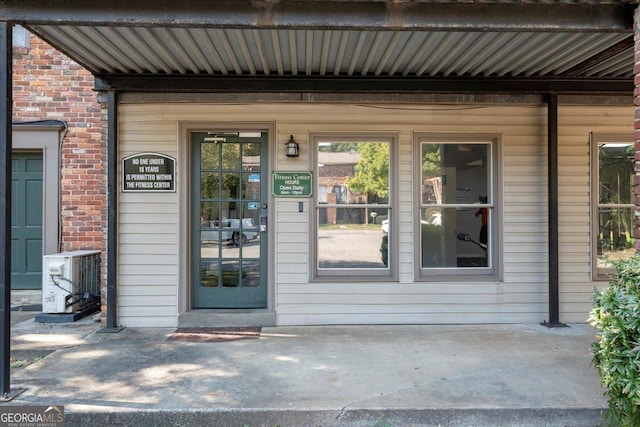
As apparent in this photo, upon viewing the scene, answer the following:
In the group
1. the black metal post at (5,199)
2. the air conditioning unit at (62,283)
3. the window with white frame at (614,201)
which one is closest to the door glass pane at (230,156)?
the air conditioning unit at (62,283)

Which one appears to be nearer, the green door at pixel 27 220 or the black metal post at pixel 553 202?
the black metal post at pixel 553 202

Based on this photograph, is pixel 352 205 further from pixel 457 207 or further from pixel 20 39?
pixel 20 39

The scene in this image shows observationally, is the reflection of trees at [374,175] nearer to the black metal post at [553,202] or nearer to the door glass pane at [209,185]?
the door glass pane at [209,185]

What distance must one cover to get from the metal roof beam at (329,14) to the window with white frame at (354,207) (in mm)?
2066

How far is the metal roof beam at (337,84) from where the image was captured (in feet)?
16.6

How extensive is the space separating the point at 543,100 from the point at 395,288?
9.77 ft

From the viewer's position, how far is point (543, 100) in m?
5.34

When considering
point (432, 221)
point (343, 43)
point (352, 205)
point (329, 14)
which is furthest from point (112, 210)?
point (432, 221)

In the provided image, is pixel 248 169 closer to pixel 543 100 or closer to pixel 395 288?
pixel 395 288

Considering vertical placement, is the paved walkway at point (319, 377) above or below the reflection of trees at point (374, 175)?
below

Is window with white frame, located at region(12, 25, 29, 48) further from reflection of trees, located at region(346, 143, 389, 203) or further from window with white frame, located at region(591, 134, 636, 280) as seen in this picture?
window with white frame, located at region(591, 134, 636, 280)

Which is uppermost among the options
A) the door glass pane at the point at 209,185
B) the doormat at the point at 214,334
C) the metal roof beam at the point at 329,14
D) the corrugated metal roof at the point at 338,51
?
the corrugated metal roof at the point at 338,51

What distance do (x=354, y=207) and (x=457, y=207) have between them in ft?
4.28

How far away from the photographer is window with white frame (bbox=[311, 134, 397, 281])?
536 cm
